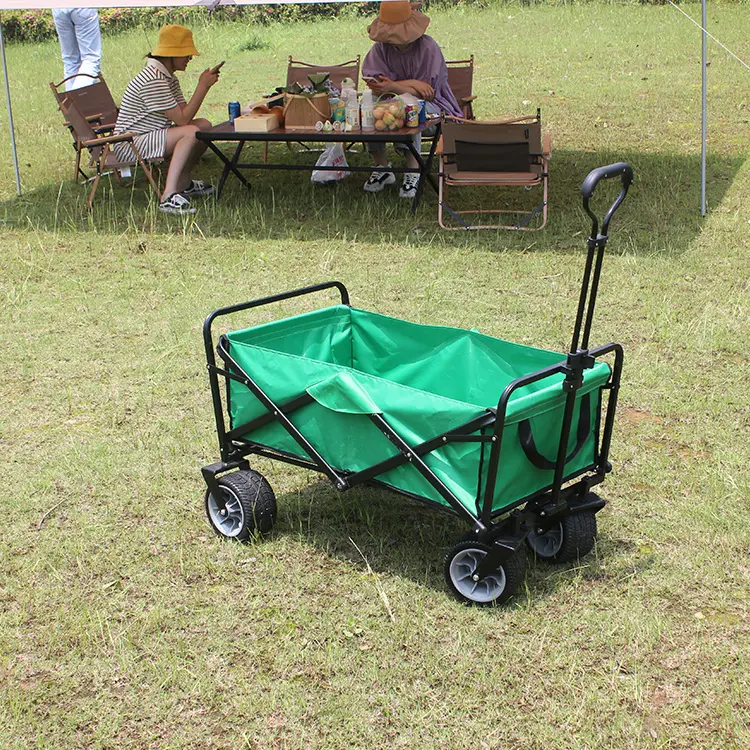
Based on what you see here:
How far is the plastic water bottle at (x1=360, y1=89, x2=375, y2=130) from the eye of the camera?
7.21m

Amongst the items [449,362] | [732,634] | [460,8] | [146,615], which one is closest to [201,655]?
[146,615]

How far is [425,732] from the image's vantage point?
8.64 ft

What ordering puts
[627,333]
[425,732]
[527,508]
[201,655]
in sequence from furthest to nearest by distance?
[627,333]
[527,508]
[201,655]
[425,732]

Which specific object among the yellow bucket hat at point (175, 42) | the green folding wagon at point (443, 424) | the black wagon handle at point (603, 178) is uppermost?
the black wagon handle at point (603, 178)

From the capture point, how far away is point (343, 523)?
142 inches

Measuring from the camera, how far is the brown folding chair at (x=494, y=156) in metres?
6.88

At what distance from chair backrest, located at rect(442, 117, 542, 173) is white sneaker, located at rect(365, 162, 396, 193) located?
3.64 ft

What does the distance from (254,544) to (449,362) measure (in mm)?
914

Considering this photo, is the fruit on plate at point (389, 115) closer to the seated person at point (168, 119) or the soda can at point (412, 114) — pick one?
the soda can at point (412, 114)

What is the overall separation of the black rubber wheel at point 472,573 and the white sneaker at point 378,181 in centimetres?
531

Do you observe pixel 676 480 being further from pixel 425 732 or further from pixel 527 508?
pixel 425 732

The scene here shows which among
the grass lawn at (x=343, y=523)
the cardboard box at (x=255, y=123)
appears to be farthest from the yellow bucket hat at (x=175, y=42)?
the grass lawn at (x=343, y=523)

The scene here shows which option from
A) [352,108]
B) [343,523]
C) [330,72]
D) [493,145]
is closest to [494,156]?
[493,145]

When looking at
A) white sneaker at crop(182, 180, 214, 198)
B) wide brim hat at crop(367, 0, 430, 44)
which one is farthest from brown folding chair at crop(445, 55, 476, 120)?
white sneaker at crop(182, 180, 214, 198)
